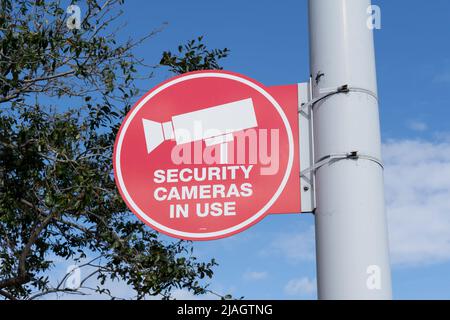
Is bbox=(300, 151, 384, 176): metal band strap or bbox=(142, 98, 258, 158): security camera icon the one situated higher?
bbox=(142, 98, 258, 158): security camera icon

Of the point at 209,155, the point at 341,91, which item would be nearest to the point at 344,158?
the point at 341,91

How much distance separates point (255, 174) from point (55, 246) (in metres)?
10.8

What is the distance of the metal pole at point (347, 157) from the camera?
2.30m

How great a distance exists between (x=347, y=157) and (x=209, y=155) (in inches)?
27.9

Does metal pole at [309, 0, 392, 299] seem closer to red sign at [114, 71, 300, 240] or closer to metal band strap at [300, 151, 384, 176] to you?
metal band strap at [300, 151, 384, 176]

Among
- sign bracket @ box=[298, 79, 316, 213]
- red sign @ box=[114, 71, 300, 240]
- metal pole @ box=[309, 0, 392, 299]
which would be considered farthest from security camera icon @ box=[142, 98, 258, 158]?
metal pole @ box=[309, 0, 392, 299]

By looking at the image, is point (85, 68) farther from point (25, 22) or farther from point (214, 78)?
point (214, 78)


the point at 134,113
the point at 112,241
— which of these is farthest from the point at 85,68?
the point at 134,113

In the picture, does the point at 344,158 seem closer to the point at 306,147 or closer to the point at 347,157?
the point at 347,157

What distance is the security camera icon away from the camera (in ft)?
9.64

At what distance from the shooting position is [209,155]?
2.90 m

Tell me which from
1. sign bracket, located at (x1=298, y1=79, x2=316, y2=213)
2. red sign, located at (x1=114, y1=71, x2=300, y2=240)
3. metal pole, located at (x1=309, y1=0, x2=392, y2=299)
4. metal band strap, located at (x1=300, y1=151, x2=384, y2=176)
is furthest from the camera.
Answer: red sign, located at (x1=114, y1=71, x2=300, y2=240)

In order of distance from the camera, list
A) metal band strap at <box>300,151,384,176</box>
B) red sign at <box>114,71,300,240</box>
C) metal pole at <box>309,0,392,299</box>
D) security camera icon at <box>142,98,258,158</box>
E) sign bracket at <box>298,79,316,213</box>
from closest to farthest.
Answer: metal pole at <box>309,0,392,299</box>
metal band strap at <box>300,151,384,176</box>
sign bracket at <box>298,79,316,213</box>
red sign at <box>114,71,300,240</box>
security camera icon at <box>142,98,258,158</box>

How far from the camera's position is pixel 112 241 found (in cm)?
1102
